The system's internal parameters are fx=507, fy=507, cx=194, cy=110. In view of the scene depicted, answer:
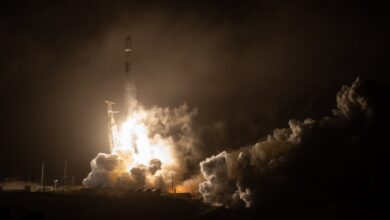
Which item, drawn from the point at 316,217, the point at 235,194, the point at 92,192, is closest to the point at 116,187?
the point at 92,192

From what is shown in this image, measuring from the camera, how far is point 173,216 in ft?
505

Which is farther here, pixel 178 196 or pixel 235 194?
pixel 178 196

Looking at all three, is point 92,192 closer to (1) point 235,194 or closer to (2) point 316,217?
(1) point 235,194

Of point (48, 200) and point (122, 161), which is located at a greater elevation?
point (122, 161)

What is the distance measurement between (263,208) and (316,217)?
15314mm

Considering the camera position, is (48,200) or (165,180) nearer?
(48,200)

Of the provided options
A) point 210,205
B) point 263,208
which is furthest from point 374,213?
point 210,205

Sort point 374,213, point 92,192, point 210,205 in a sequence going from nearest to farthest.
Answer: point 374,213 < point 210,205 < point 92,192

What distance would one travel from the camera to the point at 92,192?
17262 cm

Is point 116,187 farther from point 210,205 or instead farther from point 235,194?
point 235,194

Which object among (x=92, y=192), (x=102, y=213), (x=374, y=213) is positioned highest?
(x=92, y=192)

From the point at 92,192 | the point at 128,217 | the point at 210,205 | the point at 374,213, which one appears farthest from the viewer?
the point at 92,192

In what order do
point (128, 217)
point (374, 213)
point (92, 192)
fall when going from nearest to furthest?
point (374, 213) < point (128, 217) < point (92, 192)

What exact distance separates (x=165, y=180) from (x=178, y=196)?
14.8 meters
